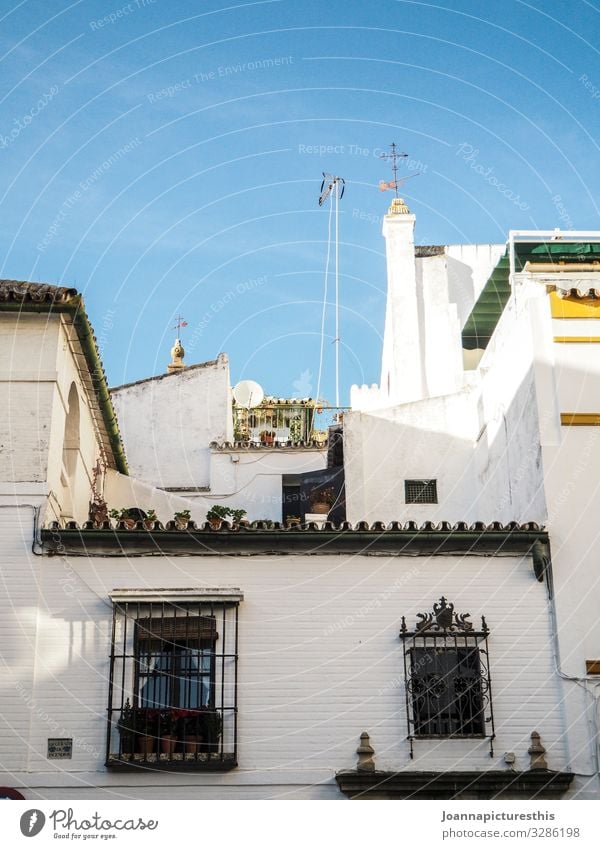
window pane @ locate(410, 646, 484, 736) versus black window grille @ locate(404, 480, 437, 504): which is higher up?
black window grille @ locate(404, 480, 437, 504)

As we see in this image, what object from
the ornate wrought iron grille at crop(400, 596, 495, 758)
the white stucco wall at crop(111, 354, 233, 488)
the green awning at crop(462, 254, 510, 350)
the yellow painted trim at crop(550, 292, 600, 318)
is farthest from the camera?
the white stucco wall at crop(111, 354, 233, 488)

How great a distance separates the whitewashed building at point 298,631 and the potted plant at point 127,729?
3 cm

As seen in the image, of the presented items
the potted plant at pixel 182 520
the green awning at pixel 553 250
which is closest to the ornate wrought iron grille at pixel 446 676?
the potted plant at pixel 182 520

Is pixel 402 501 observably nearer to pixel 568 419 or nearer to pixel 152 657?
pixel 568 419

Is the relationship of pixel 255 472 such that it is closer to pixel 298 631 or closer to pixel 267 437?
pixel 267 437

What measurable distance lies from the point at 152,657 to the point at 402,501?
870cm

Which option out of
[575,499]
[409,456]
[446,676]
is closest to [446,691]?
[446,676]

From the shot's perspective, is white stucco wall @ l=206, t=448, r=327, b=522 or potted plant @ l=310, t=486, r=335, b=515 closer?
potted plant @ l=310, t=486, r=335, b=515

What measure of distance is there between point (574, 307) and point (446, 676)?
5.95 meters

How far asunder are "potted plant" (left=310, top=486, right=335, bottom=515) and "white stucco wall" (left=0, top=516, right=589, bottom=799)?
8224mm

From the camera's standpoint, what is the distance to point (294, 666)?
1528cm

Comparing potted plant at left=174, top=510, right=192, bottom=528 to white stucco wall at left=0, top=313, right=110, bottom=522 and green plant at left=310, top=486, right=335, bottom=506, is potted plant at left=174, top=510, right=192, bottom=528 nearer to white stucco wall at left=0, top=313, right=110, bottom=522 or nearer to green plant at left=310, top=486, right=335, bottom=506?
white stucco wall at left=0, top=313, right=110, bottom=522

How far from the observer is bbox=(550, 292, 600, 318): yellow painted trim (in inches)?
694

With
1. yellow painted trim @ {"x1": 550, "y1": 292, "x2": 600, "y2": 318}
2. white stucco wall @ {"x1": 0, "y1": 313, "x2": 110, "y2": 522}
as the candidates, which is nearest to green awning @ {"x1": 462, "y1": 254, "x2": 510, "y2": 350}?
yellow painted trim @ {"x1": 550, "y1": 292, "x2": 600, "y2": 318}
